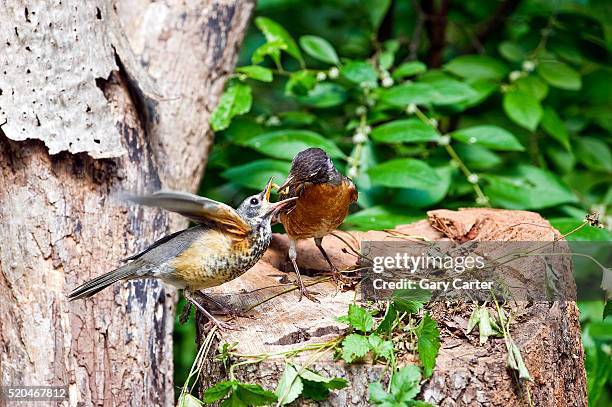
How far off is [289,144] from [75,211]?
1.46 m

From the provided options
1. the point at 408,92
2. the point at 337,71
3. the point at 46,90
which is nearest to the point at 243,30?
the point at 337,71

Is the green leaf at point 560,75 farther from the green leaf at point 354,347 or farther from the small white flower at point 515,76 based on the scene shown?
the green leaf at point 354,347

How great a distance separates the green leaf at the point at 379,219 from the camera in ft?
13.1

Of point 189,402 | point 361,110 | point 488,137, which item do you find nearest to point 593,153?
point 488,137

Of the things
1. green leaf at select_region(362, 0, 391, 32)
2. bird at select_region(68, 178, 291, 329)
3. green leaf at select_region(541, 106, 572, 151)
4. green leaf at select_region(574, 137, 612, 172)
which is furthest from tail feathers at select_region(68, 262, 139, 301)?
green leaf at select_region(574, 137, 612, 172)

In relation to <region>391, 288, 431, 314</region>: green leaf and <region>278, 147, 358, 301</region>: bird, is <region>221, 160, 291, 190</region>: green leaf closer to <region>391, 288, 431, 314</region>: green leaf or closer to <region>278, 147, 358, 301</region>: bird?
<region>278, 147, 358, 301</region>: bird

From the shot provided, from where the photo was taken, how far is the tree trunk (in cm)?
312

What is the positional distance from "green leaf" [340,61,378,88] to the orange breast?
1.34 meters

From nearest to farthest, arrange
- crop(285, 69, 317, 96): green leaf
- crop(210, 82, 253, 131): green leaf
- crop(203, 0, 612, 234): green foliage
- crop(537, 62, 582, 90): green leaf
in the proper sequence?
crop(210, 82, 253, 131): green leaf < crop(203, 0, 612, 234): green foliage < crop(285, 69, 317, 96): green leaf < crop(537, 62, 582, 90): green leaf

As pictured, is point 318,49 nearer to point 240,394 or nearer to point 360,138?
point 360,138

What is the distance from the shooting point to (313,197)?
3230 millimetres

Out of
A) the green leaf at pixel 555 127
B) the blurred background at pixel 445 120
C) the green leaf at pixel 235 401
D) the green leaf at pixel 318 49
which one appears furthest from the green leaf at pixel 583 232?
the green leaf at pixel 235 401

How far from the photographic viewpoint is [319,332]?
269 centimetres

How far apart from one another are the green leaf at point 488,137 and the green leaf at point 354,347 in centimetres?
232
